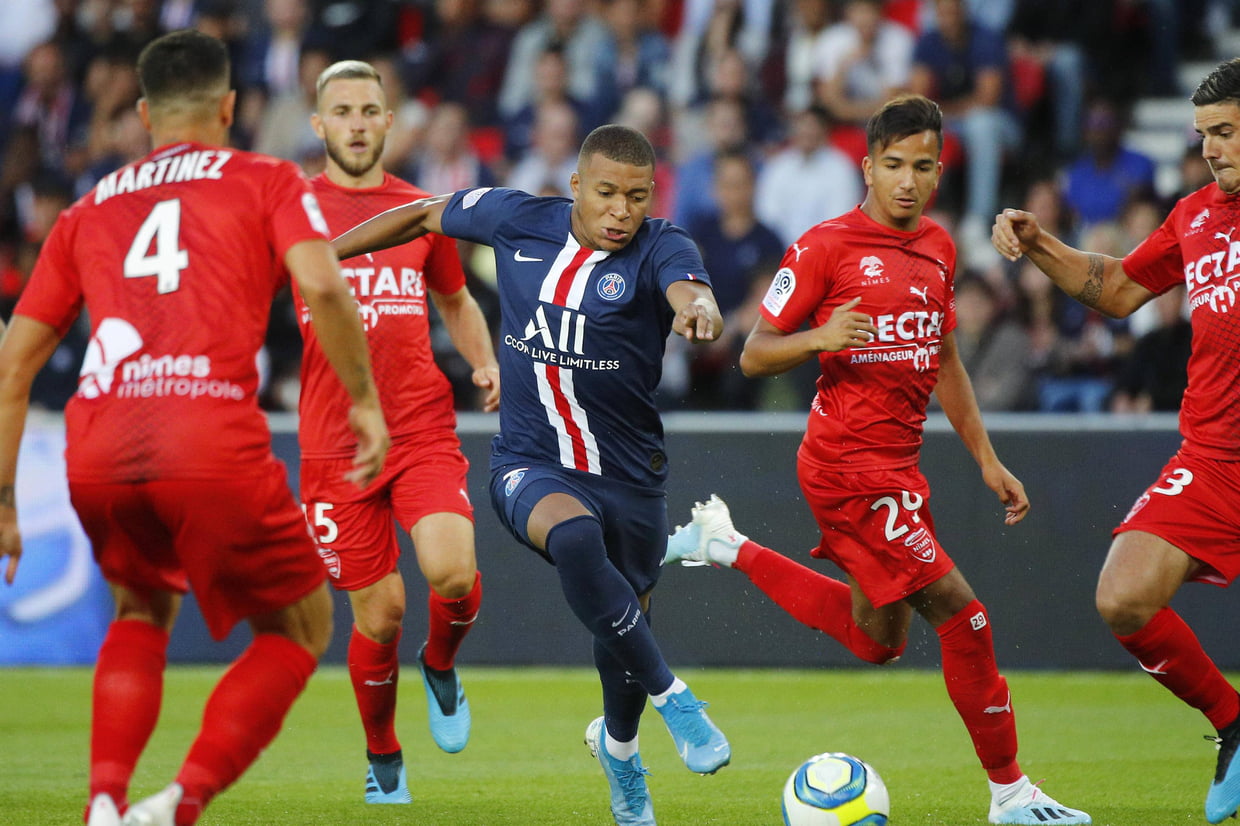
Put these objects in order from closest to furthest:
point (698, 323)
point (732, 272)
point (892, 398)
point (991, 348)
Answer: point (698, 323) → point (892, 398) → point (991, 348) → point (732, 272)

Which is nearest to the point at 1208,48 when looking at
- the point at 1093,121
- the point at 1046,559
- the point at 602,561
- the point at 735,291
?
the point at 1093,121

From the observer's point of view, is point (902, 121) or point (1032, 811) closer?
point (1032, 811)

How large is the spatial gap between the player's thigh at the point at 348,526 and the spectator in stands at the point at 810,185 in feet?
22.1

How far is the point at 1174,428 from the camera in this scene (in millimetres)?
9594

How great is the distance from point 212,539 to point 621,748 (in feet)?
6.47

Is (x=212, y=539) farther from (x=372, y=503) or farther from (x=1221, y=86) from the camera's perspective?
(x=1221, y=86)

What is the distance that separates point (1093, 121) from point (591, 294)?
848 cm

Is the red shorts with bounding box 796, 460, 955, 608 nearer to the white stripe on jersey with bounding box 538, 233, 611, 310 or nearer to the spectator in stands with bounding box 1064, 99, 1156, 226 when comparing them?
the white stripe on jersey with bounding box 538, 233, 611, 310

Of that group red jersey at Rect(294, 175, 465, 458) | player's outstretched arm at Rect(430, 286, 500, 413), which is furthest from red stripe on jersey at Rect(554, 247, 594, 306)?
player's outstretched arm at Rect(430, 286, 500, 413)

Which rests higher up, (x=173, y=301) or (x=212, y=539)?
(x=173, y=301)

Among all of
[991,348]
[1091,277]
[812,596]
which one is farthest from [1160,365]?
[812,596]

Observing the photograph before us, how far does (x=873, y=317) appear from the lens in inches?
237

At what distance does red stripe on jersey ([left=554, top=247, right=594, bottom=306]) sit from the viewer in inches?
228

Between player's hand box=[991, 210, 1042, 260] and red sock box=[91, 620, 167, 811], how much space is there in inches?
137
